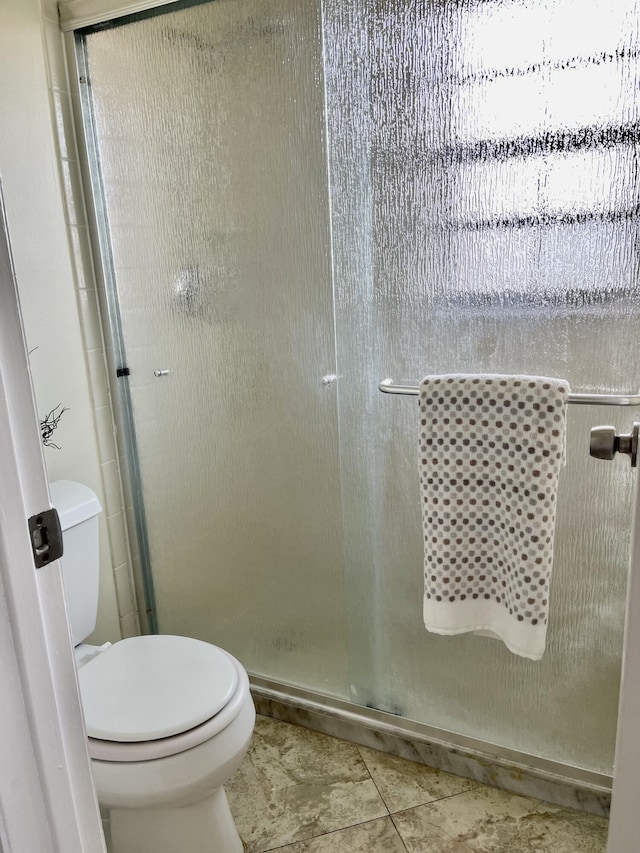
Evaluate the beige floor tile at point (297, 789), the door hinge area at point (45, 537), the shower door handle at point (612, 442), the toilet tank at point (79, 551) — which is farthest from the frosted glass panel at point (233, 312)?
the door hinge area at point (45, 537)

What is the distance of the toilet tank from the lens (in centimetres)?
167

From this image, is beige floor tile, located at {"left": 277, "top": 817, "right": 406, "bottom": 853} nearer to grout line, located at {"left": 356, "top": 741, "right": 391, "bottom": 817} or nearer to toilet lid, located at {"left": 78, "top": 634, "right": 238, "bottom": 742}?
grout line, located at {"left": 356, "top": 741, "right": 391, "bottom": 817}

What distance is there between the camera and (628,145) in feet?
4.20

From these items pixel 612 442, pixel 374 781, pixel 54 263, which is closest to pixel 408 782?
pixel 374 781

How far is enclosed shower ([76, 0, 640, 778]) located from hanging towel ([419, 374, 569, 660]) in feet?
0.51

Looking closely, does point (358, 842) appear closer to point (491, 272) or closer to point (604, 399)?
point (604, 399)

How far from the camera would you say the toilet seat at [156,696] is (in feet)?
4.31

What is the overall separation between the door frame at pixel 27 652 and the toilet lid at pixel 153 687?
48cm

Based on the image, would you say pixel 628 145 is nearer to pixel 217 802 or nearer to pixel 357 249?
pixel 357 249

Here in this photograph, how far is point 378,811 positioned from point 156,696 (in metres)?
0.62

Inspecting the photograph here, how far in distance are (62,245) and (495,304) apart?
113cm

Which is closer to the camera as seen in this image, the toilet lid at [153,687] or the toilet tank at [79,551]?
the toilet lid at [153,687]

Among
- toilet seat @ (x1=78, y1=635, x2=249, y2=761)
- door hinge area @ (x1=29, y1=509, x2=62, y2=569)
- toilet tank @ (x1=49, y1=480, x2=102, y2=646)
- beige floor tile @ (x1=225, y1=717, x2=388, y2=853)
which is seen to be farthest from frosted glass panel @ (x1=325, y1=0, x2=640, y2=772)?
door hinge area @ (x1=29, y1=509, x2=62, y2=569)

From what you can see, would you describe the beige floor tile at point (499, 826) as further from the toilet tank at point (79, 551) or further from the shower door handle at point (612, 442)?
the shower door handle at point (612, 442)
